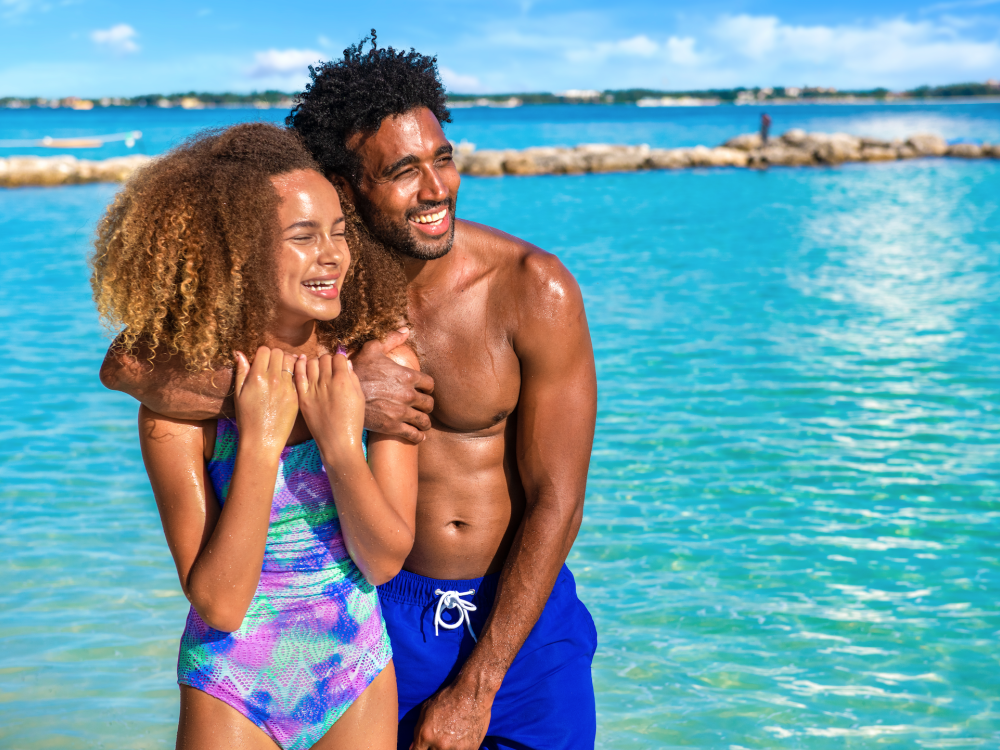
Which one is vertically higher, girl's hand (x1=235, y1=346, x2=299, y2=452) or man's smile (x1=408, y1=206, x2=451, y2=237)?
man's smile (x1=408, y1=206, x2=451, y2=237)

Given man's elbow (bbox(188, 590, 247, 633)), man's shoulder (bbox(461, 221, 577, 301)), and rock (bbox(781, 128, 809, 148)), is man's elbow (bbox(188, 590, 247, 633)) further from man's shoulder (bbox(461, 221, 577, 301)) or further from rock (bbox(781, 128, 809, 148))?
rock (bbox(781, 128, 809, 148))

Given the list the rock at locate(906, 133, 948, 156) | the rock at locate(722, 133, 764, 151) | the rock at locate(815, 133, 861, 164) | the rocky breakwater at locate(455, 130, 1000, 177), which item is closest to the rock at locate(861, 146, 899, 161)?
the rocky breakwater at locate(455, 130, 1000, 177)

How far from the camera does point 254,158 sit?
2.09 m

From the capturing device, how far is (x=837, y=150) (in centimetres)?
3875

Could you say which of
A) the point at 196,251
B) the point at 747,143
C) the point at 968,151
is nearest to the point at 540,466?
the point at 196,251

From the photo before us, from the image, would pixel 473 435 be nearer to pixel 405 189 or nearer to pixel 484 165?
pixel 405 189

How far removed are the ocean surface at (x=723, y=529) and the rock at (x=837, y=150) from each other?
26.7 metres

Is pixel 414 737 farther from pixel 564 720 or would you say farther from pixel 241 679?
pixel 241 679

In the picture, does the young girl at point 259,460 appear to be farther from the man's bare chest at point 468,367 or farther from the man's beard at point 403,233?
the man's bare chest at point 468,367

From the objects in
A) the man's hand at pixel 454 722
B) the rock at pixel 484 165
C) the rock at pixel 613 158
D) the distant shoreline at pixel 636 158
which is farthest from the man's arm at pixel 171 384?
the rock at pixel 613 158

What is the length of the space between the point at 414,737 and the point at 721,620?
2992 mm

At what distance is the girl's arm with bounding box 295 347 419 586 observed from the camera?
201cm

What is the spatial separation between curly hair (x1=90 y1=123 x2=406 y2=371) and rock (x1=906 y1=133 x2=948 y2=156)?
4493 centimetres

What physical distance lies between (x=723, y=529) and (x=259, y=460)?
466cm
